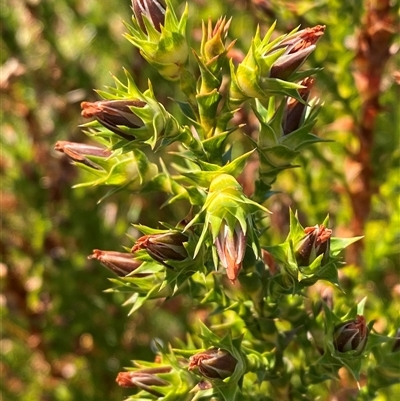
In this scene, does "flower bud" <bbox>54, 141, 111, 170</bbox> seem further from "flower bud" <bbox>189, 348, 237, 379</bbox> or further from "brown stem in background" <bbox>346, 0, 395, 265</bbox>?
"brown stem in background" <bbox>346, 0, 395, 265</bbox>

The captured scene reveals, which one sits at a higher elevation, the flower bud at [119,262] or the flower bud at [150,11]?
the flower bud at [150,11]

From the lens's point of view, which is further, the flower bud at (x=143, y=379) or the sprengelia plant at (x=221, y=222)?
the flower bud at (x=143, y=379)

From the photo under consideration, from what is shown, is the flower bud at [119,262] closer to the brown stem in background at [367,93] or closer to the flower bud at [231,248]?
the flower bud at [231,248]

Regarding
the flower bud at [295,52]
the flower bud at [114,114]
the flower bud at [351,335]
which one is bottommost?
the flower bud at [351,335]

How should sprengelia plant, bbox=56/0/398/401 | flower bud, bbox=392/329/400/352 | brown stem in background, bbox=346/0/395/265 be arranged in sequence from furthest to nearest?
brown stem in background, bbox=346/0/395/265
flower bud, bbox=392/329/400/352
sprengelia plant, bbox=56/0/398/401

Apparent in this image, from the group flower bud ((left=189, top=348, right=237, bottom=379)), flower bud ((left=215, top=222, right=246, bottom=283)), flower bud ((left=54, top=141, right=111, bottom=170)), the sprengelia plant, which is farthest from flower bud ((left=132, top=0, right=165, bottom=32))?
flower bud ((left=189, top=348, right=237, bottom=379))

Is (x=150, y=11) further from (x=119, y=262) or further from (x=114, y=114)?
(x=119, y=262)

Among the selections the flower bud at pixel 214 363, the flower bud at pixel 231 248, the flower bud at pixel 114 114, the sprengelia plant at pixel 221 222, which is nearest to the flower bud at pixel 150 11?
the sprengelia plant at pixel 221 222

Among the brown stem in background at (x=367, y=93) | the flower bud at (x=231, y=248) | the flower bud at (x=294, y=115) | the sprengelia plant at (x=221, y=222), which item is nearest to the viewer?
the flower bud at (x=231, y=248)
